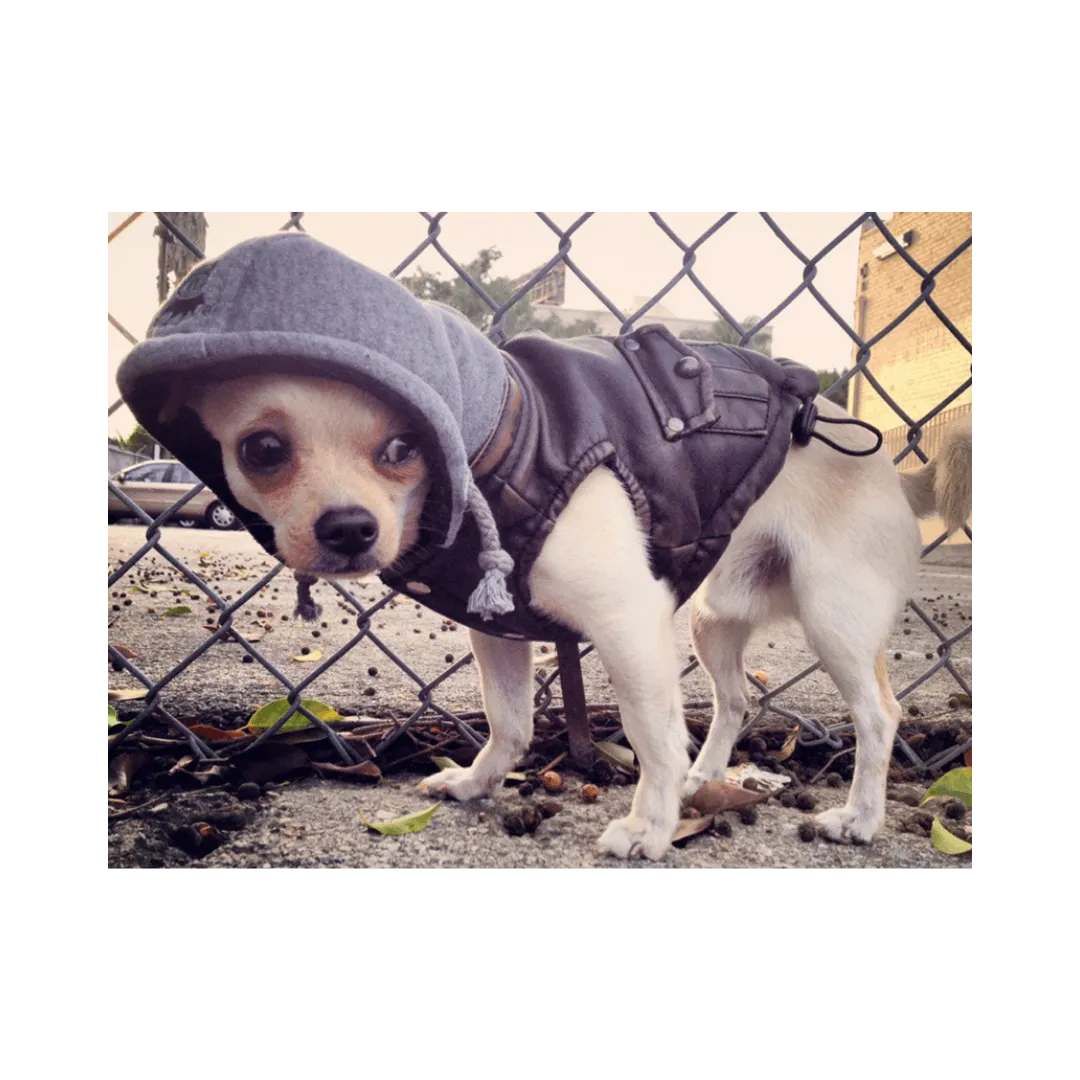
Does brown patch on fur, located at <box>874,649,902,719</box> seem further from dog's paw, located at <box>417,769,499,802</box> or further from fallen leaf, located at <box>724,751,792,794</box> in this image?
dog's paw, located at <box>417,769,499,802</box>

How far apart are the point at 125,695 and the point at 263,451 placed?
651 mm

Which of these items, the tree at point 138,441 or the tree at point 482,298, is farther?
the tree at point 482,298

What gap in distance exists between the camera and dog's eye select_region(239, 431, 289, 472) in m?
1.19

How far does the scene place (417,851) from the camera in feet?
4.88

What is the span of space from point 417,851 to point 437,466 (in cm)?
67

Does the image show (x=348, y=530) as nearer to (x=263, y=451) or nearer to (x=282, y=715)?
(x=263, y=451)

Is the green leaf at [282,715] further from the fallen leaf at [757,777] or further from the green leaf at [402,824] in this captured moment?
the fallen leaf at [757,777]

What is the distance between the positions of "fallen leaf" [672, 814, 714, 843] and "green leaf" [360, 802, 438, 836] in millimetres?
428

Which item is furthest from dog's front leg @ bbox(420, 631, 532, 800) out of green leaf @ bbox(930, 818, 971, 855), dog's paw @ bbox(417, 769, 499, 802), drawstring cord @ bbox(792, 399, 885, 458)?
green leaf @ bbox(930, 818, 971, 855)

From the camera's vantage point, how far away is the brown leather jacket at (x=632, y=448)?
4.45 feet

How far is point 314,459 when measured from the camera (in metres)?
1.19

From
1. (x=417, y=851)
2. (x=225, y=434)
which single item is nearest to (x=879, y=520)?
(x=417, y=851)

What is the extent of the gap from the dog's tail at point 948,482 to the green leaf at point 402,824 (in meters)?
1.07

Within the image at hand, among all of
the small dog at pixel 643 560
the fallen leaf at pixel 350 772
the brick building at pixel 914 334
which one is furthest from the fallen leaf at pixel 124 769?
the brick building at pixel 914 334
